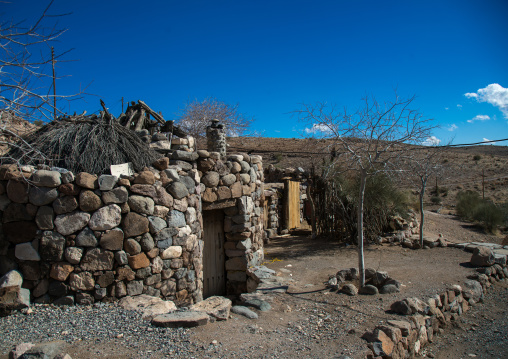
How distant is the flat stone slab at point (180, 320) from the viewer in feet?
13.8

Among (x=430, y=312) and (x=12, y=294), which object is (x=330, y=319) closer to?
(x=430, y=312)

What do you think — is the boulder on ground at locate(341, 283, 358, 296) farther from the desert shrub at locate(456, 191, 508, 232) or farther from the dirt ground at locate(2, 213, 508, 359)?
the desert shrub at locate(456, 191, 508, 232)

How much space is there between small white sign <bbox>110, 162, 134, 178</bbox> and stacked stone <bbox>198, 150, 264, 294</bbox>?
1.68 meters

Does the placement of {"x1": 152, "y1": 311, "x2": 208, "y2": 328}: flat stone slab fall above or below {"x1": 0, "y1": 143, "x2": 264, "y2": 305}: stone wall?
below

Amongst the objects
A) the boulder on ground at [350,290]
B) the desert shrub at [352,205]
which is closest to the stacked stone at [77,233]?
the boulder on ground at [350,290]

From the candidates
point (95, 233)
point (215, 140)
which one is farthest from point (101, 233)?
point (215, 140)

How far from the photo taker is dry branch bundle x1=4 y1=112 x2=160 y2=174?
5383 millimetres

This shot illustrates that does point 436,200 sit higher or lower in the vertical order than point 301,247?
higher

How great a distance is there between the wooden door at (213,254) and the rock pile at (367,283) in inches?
93.3

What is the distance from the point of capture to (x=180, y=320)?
167 inches

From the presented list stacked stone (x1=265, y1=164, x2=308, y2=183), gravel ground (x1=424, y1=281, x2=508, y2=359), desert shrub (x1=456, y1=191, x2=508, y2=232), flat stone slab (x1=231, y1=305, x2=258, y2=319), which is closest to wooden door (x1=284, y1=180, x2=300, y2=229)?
stacked stone (x1=265, y1=164, x2=308, y2=183)

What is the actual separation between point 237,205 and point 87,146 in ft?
10.7

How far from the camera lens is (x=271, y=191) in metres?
13.6

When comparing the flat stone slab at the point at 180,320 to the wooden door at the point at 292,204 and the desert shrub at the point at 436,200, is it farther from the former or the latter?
the desert shrub at the point at 436,200
